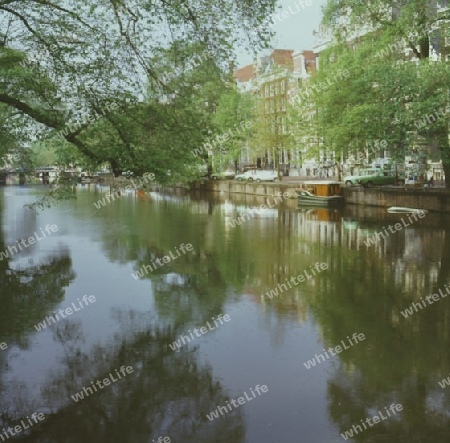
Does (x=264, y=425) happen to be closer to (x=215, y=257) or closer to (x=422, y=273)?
(x=422, y=273)

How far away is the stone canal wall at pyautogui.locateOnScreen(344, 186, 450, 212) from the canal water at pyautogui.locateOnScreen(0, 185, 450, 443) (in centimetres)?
1013

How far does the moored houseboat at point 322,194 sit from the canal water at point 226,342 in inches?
730

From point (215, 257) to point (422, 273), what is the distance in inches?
321

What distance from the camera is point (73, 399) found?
11039mm

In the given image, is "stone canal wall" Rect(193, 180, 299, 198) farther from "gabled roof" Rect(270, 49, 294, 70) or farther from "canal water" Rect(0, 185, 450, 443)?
"canal water" Rect(0, 185, 450, 443)

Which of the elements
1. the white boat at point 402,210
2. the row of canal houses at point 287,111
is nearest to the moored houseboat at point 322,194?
the row of canal houses at point 287,111

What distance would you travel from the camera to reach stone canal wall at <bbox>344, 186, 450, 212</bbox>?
39.9 m

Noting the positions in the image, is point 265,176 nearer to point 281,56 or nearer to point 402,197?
point 281,56

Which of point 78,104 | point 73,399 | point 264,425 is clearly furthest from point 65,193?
point 264,425

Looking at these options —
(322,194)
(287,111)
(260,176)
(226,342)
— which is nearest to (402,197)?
(322,194)

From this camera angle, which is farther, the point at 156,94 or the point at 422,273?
the point at 422,273

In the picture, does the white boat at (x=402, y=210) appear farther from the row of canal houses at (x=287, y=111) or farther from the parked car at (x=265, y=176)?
the parked car at (x=265, y=176)

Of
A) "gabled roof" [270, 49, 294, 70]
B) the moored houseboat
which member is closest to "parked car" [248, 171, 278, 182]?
"gabled roof" [270, 49, 294, 70]

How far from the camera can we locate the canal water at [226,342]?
10148mm
